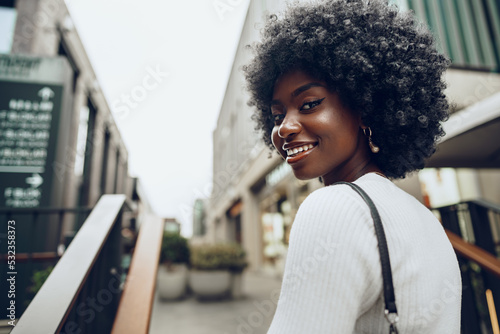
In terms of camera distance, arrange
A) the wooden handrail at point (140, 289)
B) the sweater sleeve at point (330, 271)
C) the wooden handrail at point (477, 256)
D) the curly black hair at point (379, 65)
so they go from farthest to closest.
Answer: the wooden handrail at point (477, 256) < the wooden handrail at point (140, 289) < the curly black hair at point (379, 65) < the sweater sleeve at point (330, 271)

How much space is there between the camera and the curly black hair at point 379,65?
1232mm

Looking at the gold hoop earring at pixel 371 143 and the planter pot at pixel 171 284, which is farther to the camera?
the planter pot at pixel 171 284

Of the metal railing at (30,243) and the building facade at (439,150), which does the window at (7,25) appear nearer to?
the metal railing at (30,243)

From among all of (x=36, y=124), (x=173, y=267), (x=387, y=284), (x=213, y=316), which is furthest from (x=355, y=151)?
(x=36, y=124)

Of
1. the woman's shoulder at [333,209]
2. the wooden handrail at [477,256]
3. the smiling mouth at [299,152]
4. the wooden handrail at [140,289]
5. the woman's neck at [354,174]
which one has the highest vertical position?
the smiling mouth at [299,152]

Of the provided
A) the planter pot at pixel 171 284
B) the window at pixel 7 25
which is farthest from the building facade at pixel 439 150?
the window at pixel 7 25

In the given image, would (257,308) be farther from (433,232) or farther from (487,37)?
(487,37)

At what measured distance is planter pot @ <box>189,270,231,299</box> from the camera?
632 centimetres

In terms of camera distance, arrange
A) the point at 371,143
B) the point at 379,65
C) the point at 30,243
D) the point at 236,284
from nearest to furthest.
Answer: the point at 371,143, the point at 379,65, the point at 30,243, the point at 236,284

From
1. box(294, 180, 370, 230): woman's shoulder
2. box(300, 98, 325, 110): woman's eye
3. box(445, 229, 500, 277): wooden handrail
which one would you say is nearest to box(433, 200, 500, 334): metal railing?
box(445, 229, 500, 277): wooden handrail

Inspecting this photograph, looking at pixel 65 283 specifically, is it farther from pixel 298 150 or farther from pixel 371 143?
pixel 371 143

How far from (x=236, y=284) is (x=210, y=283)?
627 millimetres

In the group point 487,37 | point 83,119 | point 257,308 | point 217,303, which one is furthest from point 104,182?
point 487,37

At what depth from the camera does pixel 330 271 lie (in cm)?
68
